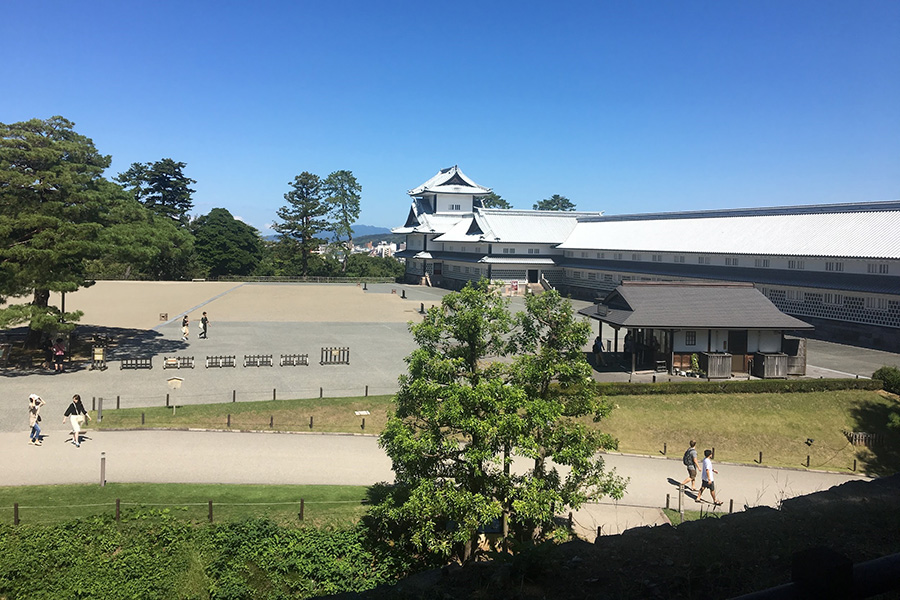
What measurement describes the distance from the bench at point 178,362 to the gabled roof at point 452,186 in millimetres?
49663

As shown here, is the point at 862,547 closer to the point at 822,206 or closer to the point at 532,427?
the point at 532,427

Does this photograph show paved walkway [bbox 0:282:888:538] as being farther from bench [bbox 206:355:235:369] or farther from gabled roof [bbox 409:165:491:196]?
gabled roof [bbox 409:165:491:196]

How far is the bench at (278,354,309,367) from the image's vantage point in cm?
2597

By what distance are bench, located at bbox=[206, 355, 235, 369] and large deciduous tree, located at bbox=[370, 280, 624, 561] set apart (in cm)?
1520

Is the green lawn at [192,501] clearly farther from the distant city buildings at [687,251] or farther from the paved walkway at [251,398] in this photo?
the distant city buildings at [687,251]

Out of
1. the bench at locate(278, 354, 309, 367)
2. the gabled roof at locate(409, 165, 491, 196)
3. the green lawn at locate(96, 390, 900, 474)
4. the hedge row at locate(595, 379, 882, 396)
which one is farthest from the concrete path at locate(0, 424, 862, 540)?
the gabled roof at locate(409, 165, 491, 196)

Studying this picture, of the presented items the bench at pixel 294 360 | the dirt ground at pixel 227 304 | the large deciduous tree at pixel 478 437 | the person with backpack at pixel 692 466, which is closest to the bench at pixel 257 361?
the bench at pixel 294 360

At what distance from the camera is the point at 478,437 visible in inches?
420

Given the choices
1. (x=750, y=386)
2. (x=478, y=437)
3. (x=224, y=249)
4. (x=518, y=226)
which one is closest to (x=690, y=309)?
(x=750, y=386)

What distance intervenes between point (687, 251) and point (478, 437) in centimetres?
3650

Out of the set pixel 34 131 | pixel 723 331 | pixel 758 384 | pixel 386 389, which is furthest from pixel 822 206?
pixel 34 131

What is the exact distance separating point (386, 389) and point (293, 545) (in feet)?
37.2

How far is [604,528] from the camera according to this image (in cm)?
1297

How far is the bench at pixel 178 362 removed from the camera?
24.4 metres
